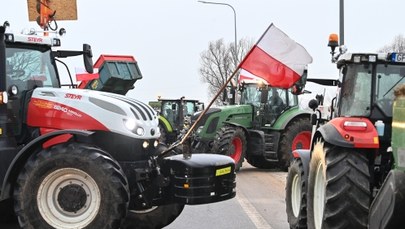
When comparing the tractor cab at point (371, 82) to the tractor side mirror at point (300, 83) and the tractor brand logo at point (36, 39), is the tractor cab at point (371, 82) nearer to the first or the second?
the tractor side mirror at point (300, 83)

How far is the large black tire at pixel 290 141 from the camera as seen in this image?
1405cm

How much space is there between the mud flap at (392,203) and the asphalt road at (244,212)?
11.2ft

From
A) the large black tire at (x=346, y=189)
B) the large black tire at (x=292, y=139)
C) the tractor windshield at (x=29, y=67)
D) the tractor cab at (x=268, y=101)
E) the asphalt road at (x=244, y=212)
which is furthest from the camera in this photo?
the tractor cab at (x=268, y=101)

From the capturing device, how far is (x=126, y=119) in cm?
575

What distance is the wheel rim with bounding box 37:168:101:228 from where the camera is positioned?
5371 mm

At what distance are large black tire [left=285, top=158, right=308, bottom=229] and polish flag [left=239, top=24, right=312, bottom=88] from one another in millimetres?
1152

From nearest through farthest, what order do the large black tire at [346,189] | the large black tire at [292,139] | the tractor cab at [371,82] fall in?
the large black tire at [346,189]
the tractor cab at [371,82]
the large black tire at [292,139]

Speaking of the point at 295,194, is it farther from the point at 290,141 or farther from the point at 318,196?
the point at 290,141

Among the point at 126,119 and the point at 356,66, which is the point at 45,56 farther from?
the point at 356,66

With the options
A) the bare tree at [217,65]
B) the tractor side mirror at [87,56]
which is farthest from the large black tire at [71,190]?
the bare tree at [217,65]

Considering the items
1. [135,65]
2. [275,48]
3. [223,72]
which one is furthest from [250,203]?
[223,72]

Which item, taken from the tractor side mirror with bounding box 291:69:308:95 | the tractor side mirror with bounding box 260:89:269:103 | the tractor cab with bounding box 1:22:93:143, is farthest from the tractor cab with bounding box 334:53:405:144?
the tractor side mirror with bounding box 260:89:269:103

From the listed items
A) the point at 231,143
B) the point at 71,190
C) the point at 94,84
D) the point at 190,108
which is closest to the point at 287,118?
the point at 231,143

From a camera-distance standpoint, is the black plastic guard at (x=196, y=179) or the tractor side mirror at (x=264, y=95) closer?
the black plastic guard at (x=196, y=179)
